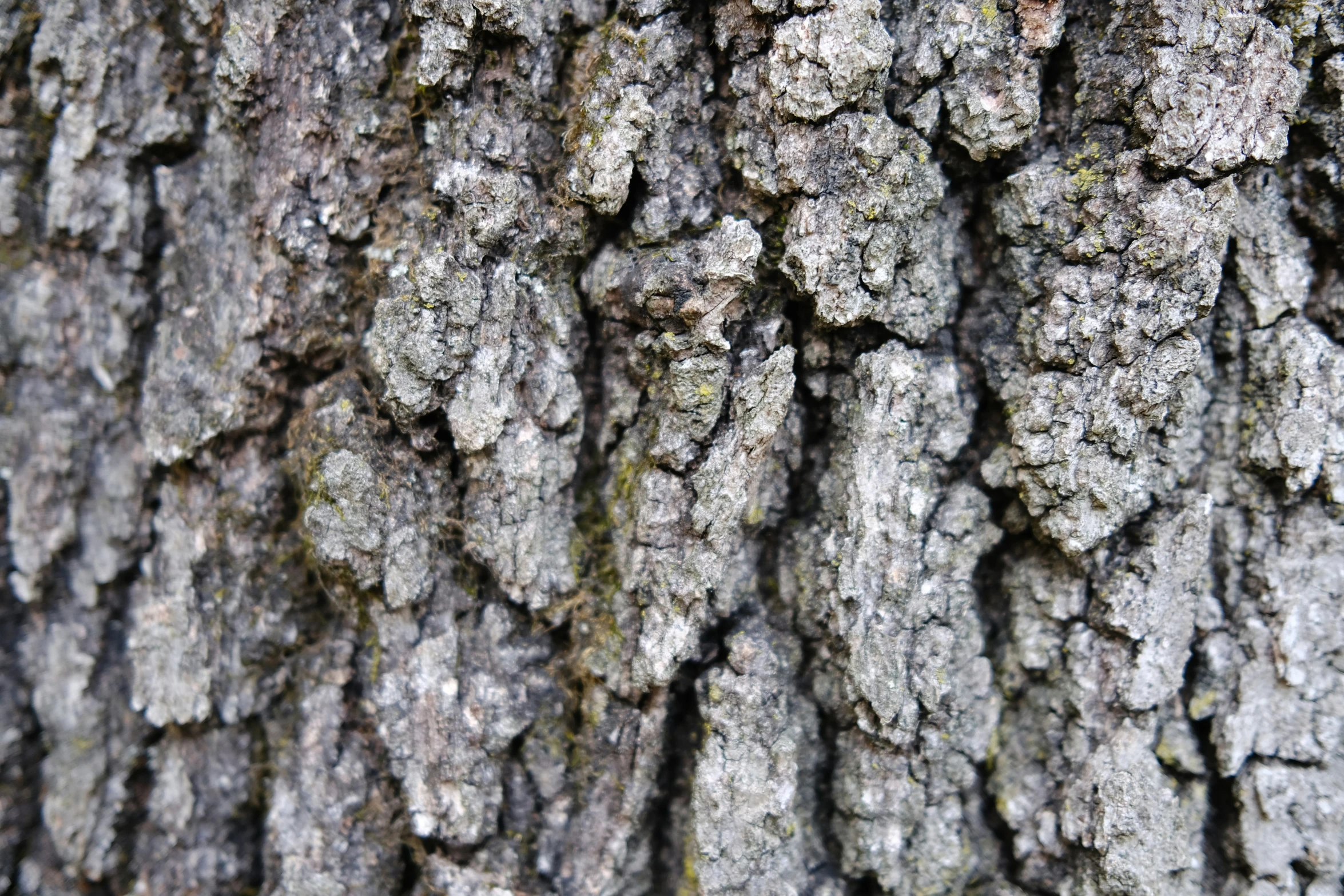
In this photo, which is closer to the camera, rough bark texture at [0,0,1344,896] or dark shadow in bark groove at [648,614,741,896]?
rough bark texture at [0,0,1344,896]

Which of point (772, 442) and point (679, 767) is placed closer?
point (772, 442)

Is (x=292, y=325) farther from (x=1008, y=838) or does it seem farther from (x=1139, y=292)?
(x=1008, y=838)

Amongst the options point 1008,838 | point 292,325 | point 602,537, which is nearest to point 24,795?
point 292,325

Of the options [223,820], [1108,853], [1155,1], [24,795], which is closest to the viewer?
[1155,1]

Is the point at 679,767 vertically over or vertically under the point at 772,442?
under

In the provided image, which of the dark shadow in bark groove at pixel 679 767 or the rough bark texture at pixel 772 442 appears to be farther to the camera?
the dark shadow in bark groove at pixel 679 767

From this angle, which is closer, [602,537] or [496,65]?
[496,65]

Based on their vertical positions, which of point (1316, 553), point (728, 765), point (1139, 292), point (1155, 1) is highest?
point (1155, 1)

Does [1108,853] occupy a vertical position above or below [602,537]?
below
